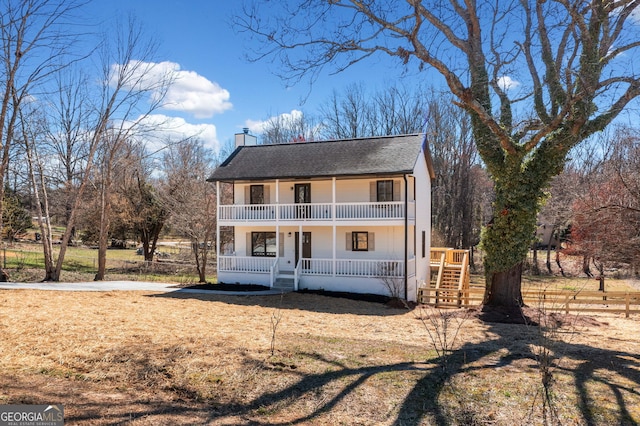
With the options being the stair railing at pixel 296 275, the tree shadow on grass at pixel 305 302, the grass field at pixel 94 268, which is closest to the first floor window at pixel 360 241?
the stair railing at pixel 296 275

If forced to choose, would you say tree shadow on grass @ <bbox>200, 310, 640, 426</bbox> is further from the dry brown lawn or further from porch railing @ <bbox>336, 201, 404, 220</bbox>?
porch railing @ <bbox>336, 201, 404, 220</bbox>

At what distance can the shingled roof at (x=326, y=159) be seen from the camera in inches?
755

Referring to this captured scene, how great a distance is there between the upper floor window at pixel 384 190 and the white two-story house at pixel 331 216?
1.8 inches

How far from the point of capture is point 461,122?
3922 cm

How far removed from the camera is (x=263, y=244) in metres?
22.0

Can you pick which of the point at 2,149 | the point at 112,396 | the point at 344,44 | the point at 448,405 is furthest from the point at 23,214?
the point at 448,405

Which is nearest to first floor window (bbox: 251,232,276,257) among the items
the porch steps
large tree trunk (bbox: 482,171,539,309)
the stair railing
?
the porch steps

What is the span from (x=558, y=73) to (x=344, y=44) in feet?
18.7

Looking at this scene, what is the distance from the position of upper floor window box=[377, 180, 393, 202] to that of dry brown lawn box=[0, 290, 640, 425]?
32.3 feet

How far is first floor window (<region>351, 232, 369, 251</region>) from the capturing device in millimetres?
20531

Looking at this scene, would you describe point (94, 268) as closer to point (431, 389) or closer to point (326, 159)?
point (326, 159)

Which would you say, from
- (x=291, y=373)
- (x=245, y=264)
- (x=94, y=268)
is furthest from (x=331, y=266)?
(x=94, y=268)

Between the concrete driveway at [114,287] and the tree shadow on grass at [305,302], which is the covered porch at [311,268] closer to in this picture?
the tree shadow on grass at [305,302]

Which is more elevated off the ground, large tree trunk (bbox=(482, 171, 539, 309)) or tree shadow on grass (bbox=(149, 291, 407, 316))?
large tree trunk (bbox=(482, 171, 539, 309))
